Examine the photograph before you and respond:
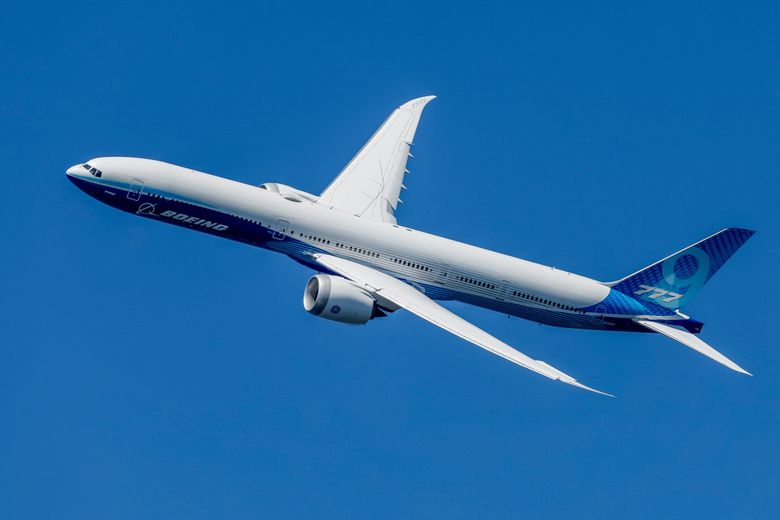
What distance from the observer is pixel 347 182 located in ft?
333

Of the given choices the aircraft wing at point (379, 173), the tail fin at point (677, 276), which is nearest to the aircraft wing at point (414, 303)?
the aircraft wing at point (379, 173)

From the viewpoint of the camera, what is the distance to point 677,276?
10019cm

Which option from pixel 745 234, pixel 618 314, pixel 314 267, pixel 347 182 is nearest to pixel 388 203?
pixel 347 182

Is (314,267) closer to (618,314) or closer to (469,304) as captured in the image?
(469,304)

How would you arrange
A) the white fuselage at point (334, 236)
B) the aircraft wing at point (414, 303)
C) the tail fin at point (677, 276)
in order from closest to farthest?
1. the aircraft wing at point (414, 303)
2. the white fuselage at point (334, 236)
3. the tail fin at point (677, 276)

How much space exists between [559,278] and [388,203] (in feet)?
50.3

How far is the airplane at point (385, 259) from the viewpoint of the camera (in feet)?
293

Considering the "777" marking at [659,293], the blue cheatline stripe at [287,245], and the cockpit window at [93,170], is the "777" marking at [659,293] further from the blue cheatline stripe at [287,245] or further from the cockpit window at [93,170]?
the cockpit window at [93,170]

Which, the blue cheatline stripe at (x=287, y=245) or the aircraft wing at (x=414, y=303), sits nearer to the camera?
the aircraft wing at (x=414, y=303)

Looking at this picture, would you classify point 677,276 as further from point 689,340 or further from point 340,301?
point 340,301

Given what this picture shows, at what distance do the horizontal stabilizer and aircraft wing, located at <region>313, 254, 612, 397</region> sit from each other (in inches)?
727

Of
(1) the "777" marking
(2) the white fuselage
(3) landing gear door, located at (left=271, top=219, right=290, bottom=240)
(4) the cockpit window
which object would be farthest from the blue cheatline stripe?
(1) the "777" marking

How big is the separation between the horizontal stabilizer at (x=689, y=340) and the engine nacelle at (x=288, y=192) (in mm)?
27936

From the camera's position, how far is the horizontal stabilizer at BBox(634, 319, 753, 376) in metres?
92.8
